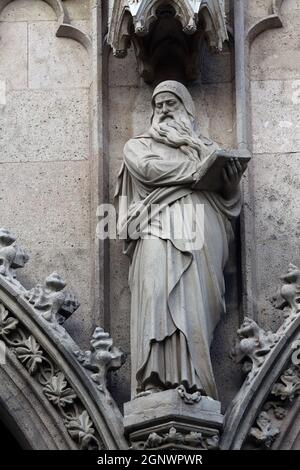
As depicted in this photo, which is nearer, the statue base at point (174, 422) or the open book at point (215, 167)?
the statue base at point (174, 422)

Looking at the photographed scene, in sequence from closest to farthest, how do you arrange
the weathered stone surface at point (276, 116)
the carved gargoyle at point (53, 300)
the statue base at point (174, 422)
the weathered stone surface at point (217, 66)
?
the statue base at point (174, 422) < the carved gargoyle at point (53, 300) < the weathered stone surface at point (276, 116) < the weathered stone surface at point (217, 66)

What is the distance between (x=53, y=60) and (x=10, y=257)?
1.66 meters

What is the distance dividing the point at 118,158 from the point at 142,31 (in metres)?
0.83

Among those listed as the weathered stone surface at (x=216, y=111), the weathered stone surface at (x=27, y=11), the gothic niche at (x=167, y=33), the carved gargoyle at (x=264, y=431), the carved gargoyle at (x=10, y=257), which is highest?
the weathered stone surface at (x=27, y=11)

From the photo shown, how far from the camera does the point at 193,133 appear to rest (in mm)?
15414

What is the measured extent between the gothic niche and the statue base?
2.44 meters

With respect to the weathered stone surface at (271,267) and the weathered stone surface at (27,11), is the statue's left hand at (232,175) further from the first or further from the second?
the weathered stone surface at (27,11)

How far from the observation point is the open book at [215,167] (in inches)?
591

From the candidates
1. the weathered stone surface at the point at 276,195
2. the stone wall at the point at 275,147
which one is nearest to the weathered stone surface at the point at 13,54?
the stone wall at the point at 275,147

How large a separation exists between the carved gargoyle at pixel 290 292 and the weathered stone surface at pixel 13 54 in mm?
2250

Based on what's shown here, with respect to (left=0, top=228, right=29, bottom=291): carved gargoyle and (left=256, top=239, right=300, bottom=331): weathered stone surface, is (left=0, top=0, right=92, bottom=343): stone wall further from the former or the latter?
(left=256, top=239, right=300, bottom=331): weathered stone surface

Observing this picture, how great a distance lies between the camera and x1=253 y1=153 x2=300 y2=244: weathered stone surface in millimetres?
15586

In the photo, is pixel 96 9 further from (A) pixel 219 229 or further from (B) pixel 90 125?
(A) pixel 219 229
